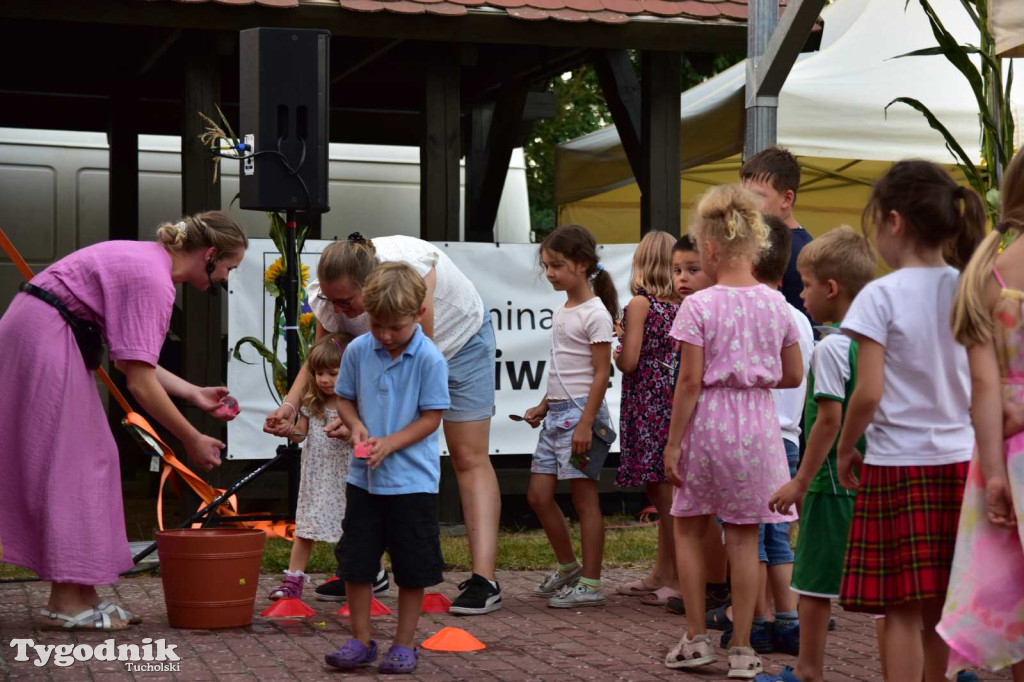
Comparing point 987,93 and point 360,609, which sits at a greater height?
point 987,93

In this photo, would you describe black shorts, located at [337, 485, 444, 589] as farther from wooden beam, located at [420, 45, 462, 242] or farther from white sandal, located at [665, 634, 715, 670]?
wooden beam, located at [420, 45, 462, 242]

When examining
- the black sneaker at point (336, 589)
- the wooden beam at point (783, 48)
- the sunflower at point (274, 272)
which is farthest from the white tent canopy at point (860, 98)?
the black sneaker at point (336, 589)

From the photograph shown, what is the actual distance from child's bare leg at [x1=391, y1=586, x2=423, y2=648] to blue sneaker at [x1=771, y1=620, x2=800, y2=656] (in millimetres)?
1287

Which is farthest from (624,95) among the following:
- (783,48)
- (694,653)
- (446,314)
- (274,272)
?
(694,653)

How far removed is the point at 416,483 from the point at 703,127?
5.34 meters

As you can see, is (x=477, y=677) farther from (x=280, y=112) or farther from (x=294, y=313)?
(x=280, y=112)

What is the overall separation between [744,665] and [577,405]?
1712 millimetres

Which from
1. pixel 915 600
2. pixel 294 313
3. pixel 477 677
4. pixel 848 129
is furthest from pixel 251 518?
pixel 848 129

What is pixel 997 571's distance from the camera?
3.04 meters

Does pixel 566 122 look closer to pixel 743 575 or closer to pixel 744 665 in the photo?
pixel 743 575

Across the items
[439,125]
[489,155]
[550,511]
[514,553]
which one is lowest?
[514,553]

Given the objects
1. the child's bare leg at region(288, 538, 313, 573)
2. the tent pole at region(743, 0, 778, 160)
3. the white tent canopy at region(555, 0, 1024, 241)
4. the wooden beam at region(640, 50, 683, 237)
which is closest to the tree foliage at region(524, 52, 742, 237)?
the white tent canopy at region(555, 0, 1024, 241)

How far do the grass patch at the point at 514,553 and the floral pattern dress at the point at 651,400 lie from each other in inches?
56.2

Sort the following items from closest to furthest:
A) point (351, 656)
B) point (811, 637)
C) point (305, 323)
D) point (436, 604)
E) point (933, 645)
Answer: point (933, 645) < point (811, 637) < point (351, 656) < point (436, 604) < point (305, 323)
